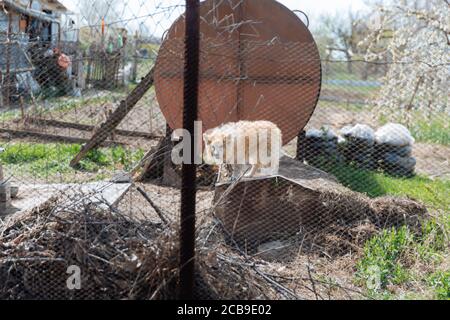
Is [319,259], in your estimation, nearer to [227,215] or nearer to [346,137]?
[227,215]

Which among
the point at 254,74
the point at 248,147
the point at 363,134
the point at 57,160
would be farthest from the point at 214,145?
the point at 363,134

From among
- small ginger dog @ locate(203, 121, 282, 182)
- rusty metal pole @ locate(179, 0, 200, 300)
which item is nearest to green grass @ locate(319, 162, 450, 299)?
small ginger dog @ locate(203, 121, 282, 182)

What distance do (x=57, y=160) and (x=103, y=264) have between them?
4.42m

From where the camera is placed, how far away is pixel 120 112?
601 centimetres

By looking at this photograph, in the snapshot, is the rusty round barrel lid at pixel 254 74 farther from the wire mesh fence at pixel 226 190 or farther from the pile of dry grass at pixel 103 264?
the pile of dry grass at pixel 103 264

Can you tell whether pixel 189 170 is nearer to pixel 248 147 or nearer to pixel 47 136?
pixel 248 147

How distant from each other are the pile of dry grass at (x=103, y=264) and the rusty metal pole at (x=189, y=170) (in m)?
0.12

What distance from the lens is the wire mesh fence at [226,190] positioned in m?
2.98

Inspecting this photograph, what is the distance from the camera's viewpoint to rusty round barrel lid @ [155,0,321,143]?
17.0 ft

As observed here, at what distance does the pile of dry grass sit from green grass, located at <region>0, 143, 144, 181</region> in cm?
324

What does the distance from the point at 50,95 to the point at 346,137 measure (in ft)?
Result: 14.7

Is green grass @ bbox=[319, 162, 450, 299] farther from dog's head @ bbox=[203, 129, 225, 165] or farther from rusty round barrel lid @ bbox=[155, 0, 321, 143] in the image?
rusty round barrel lid @ bbox=[155, 0, 321, 143]

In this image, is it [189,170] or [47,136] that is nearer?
[189,170]
